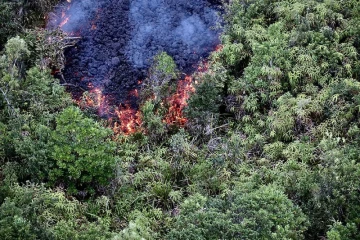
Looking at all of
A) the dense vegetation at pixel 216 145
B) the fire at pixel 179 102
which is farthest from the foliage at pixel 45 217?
the fire at pixel 179 102

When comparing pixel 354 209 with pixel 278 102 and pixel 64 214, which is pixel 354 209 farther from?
pixel 64 214

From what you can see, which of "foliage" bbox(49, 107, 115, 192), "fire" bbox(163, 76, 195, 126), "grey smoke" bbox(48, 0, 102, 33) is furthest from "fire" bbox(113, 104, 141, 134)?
"grey smoke" bbox(48, 0, 102, 33)

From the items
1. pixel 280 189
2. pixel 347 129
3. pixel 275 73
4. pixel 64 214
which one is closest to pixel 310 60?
pixel 275 73

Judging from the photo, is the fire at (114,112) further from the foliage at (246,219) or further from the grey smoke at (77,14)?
the foliage at (246,219)

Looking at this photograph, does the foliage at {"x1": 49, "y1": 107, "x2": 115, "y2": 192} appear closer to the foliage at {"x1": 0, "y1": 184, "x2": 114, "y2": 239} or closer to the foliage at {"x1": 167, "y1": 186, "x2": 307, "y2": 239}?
the foliage at {"x1": 0, "y1": 184, "x2": 114, "y2": 239}

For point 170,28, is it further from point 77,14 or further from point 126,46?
point 77,14

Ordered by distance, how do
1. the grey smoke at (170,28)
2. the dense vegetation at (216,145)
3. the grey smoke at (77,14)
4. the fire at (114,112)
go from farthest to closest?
the grey smoke at (77,14) → the grey smoke at (170,28) → the fire at (114,112) → the dense vegetation at (216,145)
